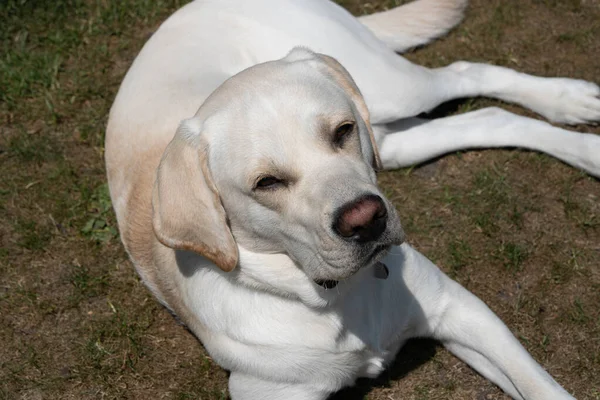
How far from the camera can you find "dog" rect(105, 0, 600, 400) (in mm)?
2732

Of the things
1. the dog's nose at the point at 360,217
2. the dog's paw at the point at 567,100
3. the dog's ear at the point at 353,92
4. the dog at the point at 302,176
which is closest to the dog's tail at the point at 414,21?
the dog at the point at 302,176

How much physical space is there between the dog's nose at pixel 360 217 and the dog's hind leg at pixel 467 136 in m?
1.84

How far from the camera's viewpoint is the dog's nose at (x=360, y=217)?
259cm

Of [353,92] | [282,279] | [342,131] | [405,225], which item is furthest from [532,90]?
[282,279]

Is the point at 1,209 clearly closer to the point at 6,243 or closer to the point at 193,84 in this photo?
the point at 6,243

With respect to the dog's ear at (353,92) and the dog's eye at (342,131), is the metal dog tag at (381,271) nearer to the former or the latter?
the dog's ear at (353,92)

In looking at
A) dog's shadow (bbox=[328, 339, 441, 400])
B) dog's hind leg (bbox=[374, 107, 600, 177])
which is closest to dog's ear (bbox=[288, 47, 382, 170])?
dog's shadow (bbox=[328, 339, 441, 400])

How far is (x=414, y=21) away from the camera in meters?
4.77

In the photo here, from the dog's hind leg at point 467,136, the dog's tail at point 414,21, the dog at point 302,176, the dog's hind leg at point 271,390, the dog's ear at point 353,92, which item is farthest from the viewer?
the dog's tail at point 414,21

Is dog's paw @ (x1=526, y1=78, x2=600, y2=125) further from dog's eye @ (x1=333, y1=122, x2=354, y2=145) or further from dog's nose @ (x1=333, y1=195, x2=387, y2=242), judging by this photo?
dog's nose @ (x1=333, y1=195, x2=387, y2=242)

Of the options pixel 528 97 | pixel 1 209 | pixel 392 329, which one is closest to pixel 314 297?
pixel 392 329

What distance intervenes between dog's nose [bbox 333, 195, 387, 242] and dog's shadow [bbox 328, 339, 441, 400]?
1297 millimetres

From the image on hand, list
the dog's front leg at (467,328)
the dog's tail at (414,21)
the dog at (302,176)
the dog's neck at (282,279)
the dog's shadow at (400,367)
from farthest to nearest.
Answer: the dog's tail at (414,21)
the dog's shadow at (400,367)
the dog's front leg at (467,328)
the dog's neck at (282,279)
the dog at (302,176)

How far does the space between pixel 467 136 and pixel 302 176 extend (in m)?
2.04
